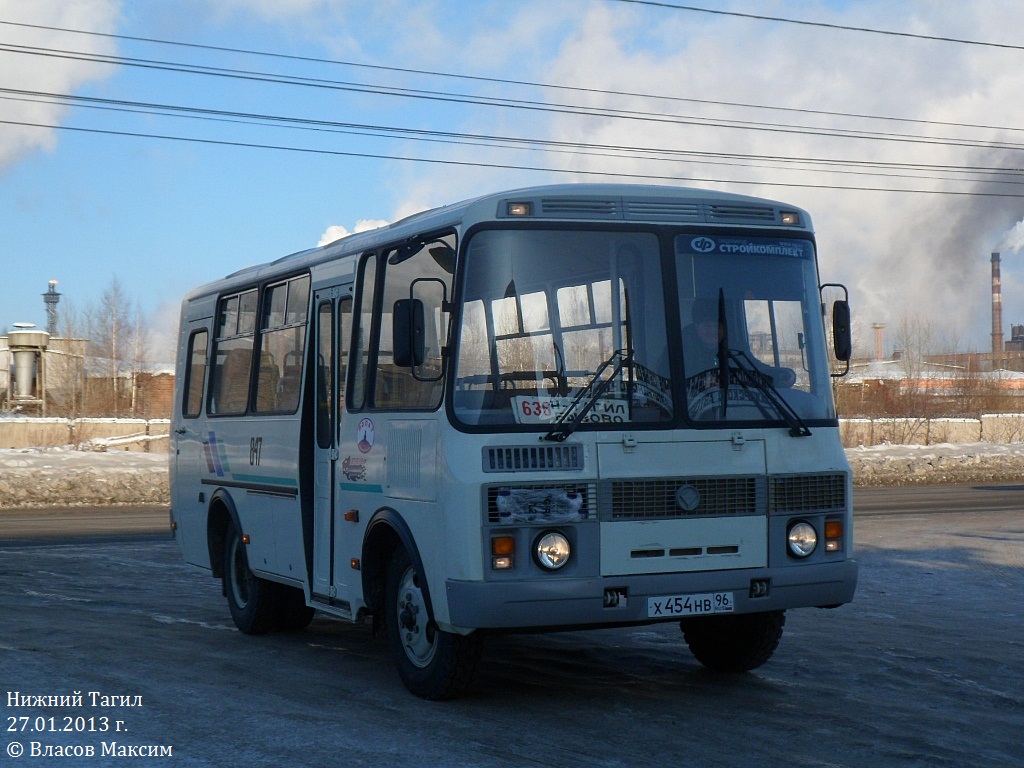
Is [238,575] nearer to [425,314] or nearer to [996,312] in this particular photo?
[425,314]

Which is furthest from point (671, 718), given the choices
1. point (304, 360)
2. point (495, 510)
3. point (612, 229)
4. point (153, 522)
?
point (153, 522)

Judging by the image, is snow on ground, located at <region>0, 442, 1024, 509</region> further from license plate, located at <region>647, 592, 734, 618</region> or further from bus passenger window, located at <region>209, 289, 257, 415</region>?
license plate, located at <region>647, 592, 734, 618</region>

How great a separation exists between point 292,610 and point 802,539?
4.94 metres

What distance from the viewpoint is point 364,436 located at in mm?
8703

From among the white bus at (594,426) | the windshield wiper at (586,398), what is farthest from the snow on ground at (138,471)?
the windshield wiper at (586,398)

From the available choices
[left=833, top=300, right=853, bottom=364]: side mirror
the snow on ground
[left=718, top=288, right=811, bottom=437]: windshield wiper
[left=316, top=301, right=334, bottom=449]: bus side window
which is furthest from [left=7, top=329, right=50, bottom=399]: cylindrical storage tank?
[left=718, top=288, right=811, bottom=437]: windshield wiper

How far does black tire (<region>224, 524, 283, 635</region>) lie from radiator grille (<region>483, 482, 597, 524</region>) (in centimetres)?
424

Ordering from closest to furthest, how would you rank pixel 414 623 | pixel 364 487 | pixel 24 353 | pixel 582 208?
pixel 582 208
pixel 414 623
pixel 364 487
pixel 24 353

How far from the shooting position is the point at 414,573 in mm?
7918

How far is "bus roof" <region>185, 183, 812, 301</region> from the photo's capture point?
766 centimetres

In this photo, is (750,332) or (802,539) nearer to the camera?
(802,539)

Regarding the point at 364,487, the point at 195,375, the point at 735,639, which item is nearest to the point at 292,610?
the point at 195,375

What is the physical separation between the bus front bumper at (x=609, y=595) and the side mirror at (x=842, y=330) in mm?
1496

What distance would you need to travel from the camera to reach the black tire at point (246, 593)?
1089 centimetres
